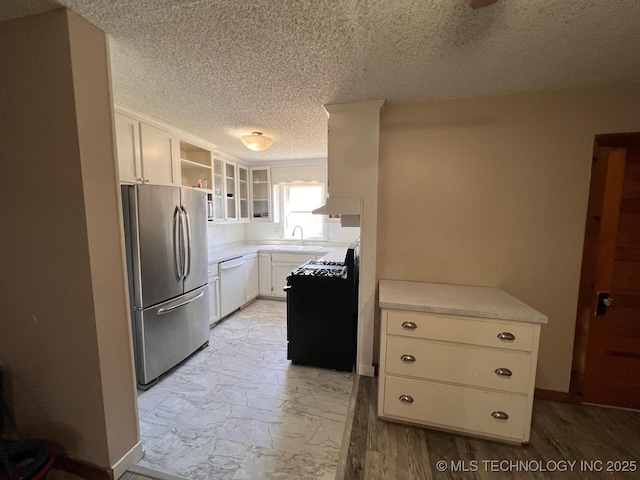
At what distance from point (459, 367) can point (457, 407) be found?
0.89 feet

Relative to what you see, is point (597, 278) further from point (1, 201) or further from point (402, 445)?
point (1, 201)

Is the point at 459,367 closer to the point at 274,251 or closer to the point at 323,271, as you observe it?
the point at 323,271

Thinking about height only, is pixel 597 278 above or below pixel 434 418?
above

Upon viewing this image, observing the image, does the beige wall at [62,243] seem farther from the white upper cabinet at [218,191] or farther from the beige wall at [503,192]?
the white upper cabinet at [218,191]

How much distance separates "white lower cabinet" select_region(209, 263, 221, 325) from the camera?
3244mm

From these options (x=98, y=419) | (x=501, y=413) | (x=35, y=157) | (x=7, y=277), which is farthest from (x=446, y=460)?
(x=35, y=157)

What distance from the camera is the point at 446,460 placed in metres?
1.54

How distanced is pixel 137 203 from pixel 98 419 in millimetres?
1436

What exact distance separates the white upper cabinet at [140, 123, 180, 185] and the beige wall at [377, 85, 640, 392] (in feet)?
7.30

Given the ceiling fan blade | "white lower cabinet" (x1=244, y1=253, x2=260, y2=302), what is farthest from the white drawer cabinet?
"white lower cabinet" (x1=244, y1=253, x2=260, y2=302)

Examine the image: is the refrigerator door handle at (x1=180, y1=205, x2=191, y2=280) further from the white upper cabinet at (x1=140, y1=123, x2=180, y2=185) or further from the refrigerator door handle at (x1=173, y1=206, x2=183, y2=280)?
the white upper cabinet at (x1=140, y1=123, x2=180, y2=185)

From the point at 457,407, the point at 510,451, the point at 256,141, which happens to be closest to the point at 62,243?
the point at 256,141

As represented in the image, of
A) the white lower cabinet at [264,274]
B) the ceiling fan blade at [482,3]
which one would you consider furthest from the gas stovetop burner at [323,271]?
the ceiling fan blade at [482,3]

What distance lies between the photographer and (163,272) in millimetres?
2275
